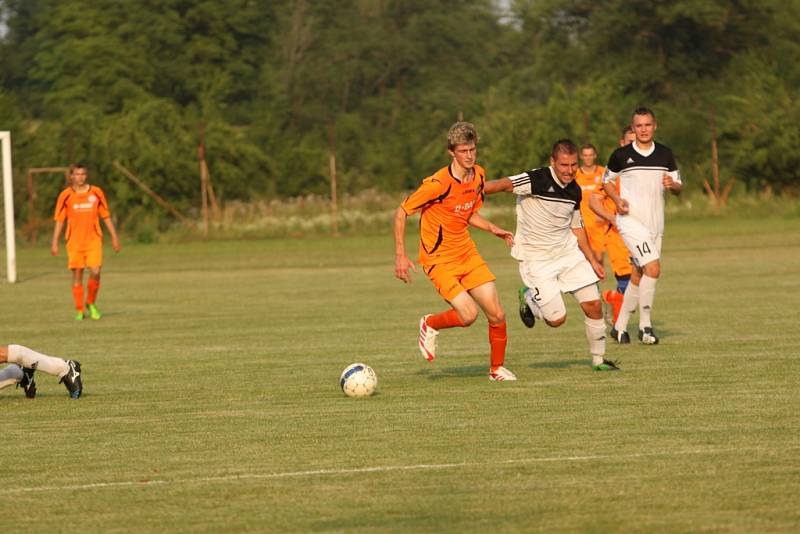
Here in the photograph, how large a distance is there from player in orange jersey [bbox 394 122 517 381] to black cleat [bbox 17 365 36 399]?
2871 mm

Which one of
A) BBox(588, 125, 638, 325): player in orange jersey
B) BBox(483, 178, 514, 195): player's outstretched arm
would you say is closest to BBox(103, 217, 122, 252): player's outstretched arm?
BBox(588, 125, 638, 325): player in orange jersey

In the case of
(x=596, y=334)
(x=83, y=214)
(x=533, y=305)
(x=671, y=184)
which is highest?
(x=671, y=184)

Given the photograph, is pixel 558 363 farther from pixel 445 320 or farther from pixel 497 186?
pixel 497 186

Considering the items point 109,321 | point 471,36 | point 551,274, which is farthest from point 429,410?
point 471,36

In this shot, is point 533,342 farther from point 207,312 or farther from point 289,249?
point 289,249

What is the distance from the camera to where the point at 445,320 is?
11.7 m

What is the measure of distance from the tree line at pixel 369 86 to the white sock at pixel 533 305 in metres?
25.2

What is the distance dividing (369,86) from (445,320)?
216ft

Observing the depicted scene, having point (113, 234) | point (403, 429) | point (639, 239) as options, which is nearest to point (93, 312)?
point (113, 234)

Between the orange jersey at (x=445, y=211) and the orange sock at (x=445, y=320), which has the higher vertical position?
the orange jersey at (x=445, y=211)

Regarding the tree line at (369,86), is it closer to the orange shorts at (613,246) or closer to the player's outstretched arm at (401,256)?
the orange shorts at (613,246)

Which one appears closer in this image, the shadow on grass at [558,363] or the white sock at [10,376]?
the white sock at [10,376]

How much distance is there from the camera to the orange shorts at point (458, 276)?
455 inches

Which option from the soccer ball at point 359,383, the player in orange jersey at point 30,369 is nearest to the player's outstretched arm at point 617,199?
the soccer ball at point 359,383
